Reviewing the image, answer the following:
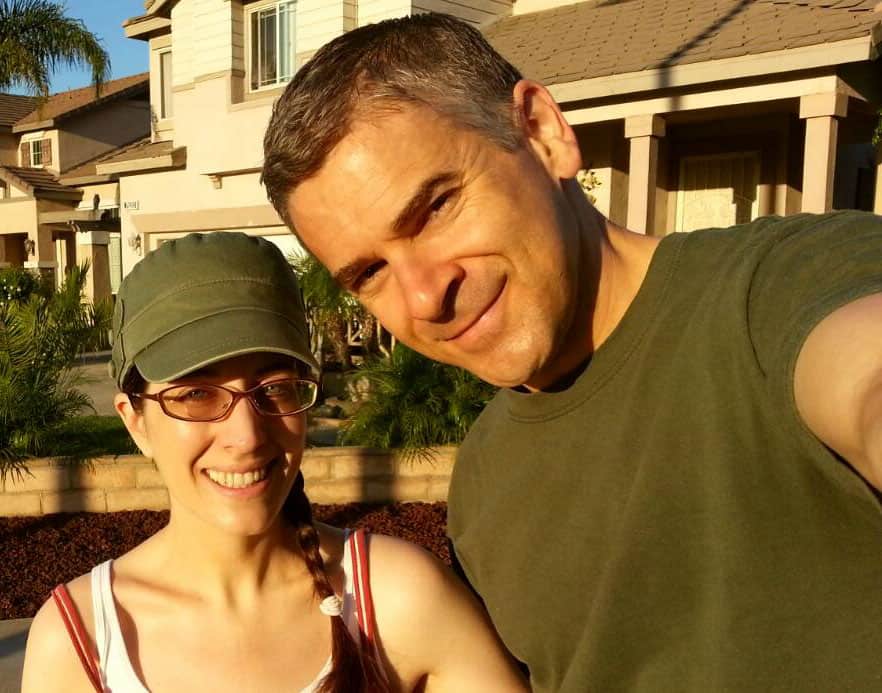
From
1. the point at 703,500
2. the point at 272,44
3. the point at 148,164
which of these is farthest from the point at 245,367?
the point at 148,164

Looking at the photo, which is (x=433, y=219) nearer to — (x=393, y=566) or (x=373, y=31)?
(x=373, y=31)

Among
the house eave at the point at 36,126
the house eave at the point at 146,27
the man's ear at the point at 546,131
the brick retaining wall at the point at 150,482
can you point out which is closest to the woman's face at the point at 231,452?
the man's ear at the point at 546,131

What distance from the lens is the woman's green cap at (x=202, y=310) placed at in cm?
170

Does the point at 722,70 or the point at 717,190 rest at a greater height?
the point at 722,70

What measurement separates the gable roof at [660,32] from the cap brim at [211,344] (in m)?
8.64

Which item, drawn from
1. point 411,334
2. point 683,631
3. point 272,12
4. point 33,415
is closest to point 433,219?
point 411,334

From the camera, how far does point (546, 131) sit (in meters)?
1.72

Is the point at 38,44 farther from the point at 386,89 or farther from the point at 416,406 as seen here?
the point at 386,89

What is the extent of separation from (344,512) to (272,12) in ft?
36.1

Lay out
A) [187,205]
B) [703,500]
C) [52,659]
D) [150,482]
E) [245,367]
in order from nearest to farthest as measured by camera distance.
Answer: [703,500] < [52,659] < [245,367] < [150,482] < [187,205]

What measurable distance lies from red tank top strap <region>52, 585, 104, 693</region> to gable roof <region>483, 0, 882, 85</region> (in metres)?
9.10

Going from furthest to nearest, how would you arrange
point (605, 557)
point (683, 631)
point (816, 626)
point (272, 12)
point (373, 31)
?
point (272, 12) → point (373, 31) → point (605, 557) → point (683, 631) → point (816, 626)

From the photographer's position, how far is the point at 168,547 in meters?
1.93

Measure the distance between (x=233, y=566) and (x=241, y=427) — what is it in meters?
0.36
